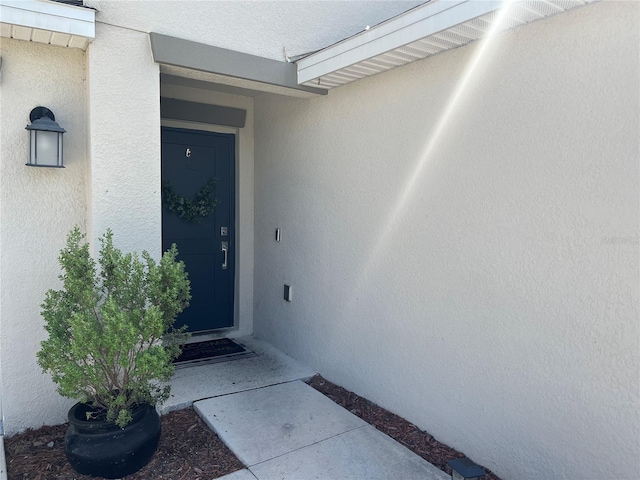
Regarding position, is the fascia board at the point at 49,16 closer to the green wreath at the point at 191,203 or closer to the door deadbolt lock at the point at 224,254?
the green wreath at the point at 191,203

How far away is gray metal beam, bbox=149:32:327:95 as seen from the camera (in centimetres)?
371

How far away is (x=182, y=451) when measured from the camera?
3.41m

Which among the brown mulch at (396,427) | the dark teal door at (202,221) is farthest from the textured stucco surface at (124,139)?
the brown mulch at (396,427)

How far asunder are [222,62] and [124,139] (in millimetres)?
1060

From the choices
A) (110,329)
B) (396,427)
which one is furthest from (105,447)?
(396,427)

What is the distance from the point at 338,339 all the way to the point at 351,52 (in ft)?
8.55

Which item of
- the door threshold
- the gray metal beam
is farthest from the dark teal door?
the gray metal beam

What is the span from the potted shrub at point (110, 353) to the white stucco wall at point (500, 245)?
5.74 ft

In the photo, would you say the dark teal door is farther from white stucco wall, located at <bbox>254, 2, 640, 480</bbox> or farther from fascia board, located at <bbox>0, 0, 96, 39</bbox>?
fascia board, located at <bbox>0, 0, 96, 39</bbox>

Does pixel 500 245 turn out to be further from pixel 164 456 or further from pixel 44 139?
pixel 44 139

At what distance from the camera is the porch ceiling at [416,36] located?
8.91ft

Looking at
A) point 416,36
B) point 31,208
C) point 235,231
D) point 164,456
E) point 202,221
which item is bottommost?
point 164,456

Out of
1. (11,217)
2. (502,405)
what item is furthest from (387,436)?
(11,217)

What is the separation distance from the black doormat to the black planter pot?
1.91 metres
